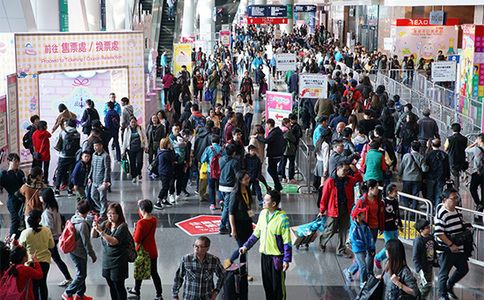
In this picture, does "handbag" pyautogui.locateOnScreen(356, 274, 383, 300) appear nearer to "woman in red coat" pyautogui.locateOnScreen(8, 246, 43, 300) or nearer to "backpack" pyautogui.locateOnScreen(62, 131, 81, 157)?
"woman in red coat" pyautogui.locateOnScreen(8, 246, 43, 300)

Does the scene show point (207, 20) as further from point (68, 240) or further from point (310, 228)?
point (68, 240)

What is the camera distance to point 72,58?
15.7 meters

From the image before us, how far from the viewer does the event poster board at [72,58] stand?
48.0 ft

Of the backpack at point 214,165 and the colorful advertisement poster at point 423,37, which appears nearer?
the backpack at point 214,165

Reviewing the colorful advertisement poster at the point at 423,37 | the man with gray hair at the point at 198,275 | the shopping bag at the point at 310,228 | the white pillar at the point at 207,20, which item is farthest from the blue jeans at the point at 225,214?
the white pillar at the point at 207,20

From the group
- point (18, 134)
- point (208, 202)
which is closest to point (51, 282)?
point (208, 202)

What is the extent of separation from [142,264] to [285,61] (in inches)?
633

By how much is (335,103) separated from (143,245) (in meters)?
11.6

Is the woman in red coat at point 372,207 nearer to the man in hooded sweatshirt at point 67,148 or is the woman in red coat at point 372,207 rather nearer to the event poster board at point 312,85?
the man in hooded sweatshirt at point 67,148

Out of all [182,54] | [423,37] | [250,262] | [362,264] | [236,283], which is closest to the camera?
[236,283]

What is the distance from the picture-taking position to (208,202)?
1250 centimetres

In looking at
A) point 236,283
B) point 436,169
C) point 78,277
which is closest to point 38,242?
point 78,277

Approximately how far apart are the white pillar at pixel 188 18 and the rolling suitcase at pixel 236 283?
35.3 meters

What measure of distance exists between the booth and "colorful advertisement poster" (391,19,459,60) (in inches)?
726
